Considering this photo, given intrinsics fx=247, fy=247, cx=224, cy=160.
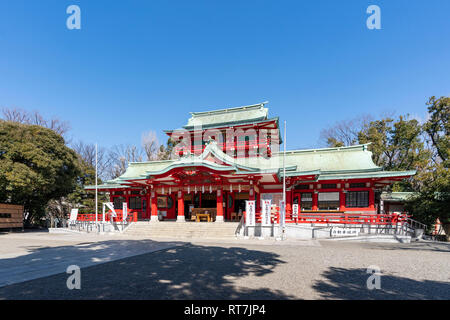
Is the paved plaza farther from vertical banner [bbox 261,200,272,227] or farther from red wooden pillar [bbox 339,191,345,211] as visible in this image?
red wooden pillar [bbox 339,191,345,211]

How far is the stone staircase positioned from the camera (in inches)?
676

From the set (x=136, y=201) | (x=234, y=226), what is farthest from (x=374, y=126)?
(x=136, y=201)

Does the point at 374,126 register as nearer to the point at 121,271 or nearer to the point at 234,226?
the point at 234,226

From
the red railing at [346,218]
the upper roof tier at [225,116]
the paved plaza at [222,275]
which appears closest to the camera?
the paved plaza at [222,275]

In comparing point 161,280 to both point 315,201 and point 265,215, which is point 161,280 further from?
point 315,201

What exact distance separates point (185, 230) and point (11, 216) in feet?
54.9

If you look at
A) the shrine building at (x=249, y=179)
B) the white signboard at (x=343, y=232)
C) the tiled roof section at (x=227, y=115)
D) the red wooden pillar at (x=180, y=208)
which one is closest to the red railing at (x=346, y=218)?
the white signboard at (x=343, y=232)

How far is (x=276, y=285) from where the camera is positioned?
6.13 m

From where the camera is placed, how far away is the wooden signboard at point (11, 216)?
21.3 m

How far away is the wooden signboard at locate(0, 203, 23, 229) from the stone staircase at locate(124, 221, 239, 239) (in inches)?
450

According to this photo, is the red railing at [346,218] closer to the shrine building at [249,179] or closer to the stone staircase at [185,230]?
the shrine building at [249,179]

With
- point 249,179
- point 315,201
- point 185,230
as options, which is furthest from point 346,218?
point 185,230

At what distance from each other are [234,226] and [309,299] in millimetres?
12573

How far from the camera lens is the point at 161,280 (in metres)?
6.52
